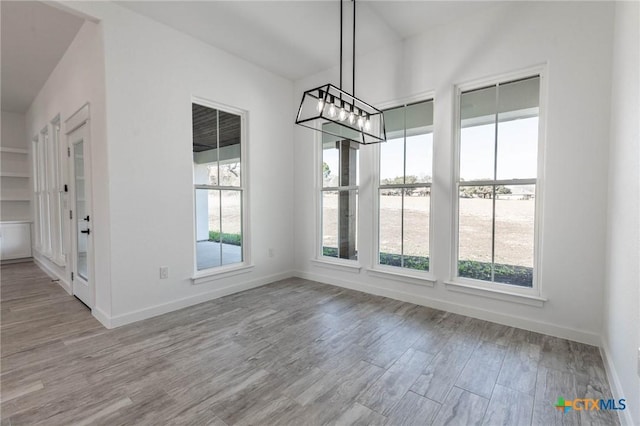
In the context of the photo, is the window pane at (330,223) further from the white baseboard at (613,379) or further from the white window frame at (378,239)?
the white baseboard at (613,379)

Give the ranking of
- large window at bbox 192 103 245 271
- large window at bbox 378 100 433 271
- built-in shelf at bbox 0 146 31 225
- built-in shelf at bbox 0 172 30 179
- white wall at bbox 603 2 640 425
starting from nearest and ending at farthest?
white wall at bbox 603 2 640 425 < large window at bbox 378 100 433 271 < large window at bbox 192 103 245 271 < built-in shelf at bbox 0 172 30 179 < built-in shelf at bbox 0 146 31 225

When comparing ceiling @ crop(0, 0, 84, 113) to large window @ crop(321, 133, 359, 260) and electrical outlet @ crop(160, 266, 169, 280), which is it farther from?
large window @ crop(321, 133, 359, 260)

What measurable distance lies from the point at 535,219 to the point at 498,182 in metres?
0.49

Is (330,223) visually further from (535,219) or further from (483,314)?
(535,219)

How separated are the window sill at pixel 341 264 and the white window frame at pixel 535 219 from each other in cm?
126

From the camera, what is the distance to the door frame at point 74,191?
10.3ft

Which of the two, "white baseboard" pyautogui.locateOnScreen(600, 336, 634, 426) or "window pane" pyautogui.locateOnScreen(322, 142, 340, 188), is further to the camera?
"window pane" pyautogui.locateOnScreen(322, 142, 340, 188)

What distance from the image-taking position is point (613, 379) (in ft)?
6.32

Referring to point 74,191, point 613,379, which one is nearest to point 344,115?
point 613,379

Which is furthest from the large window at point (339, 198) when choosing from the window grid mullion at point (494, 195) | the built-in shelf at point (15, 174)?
the built-in shelf at point (15, 174)

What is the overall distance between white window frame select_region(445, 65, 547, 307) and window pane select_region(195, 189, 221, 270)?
2939 mm

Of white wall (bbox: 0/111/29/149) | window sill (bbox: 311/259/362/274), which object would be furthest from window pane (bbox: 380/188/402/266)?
white wall (bbox: 0/111/29/149)

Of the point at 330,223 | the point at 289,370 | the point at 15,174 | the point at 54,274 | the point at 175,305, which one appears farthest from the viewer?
the point at 15,174

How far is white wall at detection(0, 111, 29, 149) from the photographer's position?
6.21 m
